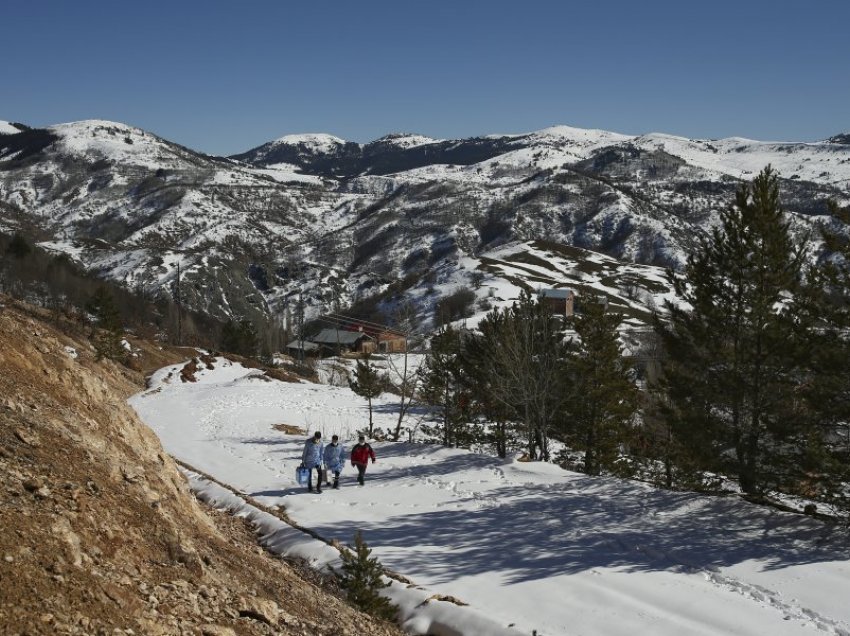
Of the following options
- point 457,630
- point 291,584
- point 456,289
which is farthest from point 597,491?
point 456,289

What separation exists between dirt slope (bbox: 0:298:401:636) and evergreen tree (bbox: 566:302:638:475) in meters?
16.8

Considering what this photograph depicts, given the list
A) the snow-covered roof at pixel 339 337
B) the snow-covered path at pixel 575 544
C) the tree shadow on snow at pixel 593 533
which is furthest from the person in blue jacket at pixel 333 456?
the snow-covered roof at pixel 339 337

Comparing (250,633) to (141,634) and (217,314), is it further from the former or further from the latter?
(217,314)

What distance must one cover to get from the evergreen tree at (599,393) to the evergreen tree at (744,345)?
8.05 meters

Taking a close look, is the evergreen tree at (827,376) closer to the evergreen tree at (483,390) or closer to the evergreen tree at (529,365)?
the evergreen tree at (529,365)

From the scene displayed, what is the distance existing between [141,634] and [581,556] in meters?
9.31

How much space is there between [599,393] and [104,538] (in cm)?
2098

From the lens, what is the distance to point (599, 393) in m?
24.8

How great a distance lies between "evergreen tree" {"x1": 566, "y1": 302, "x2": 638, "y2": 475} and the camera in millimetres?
24938

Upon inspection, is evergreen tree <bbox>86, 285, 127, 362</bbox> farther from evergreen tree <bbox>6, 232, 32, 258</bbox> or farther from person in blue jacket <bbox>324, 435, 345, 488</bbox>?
evergreen tree <bbox>6, 232, 32, 258</bbox>

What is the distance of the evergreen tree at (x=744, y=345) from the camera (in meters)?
15.2

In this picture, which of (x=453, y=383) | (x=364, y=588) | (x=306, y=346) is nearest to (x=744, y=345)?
(x=364, y=588)

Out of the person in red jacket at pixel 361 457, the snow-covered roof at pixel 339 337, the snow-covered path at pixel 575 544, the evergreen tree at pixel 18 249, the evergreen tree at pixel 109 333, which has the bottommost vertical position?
the snow-covered path at pixel 575 544

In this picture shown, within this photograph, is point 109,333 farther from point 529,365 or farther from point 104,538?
point 104,538
